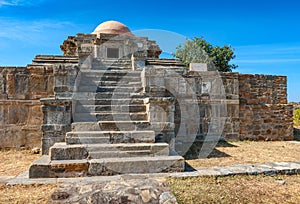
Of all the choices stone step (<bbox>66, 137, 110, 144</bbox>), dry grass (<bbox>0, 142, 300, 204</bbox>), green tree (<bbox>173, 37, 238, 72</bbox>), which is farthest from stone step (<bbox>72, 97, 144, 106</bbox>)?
green tree (<bbox>173, 37, 238, 72</bbox>)

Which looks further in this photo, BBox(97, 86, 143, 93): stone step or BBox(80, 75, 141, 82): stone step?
BBox(80, 75, 141, 82): stone step

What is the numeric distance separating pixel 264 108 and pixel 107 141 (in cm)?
574

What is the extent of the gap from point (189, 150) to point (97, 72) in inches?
130

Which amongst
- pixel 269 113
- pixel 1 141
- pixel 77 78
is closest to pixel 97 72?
pixel 77 78

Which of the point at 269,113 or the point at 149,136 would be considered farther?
the point at 269,113

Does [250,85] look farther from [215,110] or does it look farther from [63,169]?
[63,169]

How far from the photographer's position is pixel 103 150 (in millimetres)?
4090

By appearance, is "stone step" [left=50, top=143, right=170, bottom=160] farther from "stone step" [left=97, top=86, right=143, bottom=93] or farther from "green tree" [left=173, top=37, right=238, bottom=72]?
"green tree" [left=173, top=37, right=238, bottom=72]

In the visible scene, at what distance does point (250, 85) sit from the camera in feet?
25.6

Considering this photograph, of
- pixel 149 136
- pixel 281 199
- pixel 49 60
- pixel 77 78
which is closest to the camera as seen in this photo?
pixel 281 199

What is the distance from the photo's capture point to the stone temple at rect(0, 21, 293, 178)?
398cm

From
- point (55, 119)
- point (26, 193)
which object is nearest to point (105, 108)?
point (55, 119)

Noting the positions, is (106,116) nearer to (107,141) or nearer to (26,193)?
(107,141)

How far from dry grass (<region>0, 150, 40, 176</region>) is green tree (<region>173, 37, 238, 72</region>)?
1519cm
